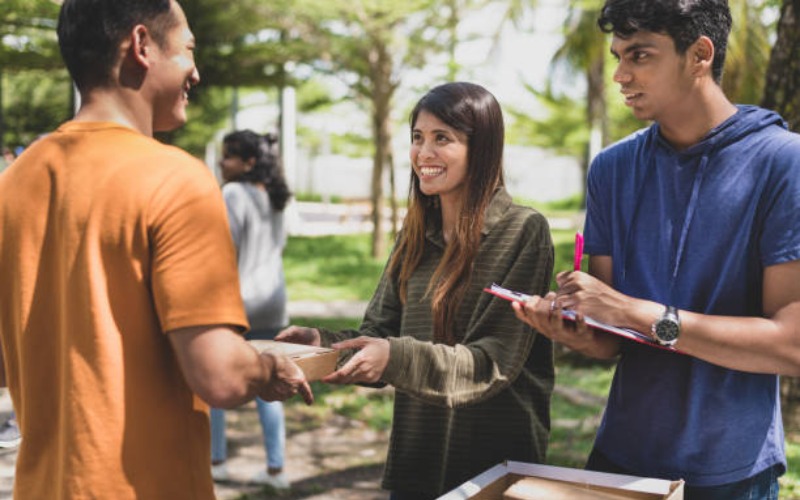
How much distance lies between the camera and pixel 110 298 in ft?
5.65

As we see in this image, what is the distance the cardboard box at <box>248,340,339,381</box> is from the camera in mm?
2021

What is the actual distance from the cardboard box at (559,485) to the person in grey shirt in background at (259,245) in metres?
3.42

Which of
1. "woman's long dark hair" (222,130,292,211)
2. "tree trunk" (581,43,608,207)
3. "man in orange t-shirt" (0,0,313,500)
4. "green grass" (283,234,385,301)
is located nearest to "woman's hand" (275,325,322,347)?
"man in orange t-shirt" (0,0,313,500)

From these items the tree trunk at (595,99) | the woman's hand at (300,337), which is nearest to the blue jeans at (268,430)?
the woman's hand at (300,337)

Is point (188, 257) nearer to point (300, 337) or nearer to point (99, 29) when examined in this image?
point (99, 29)

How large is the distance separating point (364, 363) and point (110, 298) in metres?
0.67

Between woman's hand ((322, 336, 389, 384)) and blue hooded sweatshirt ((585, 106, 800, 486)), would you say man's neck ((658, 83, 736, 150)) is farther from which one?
woman's hand ((322, 336, 389, 384))

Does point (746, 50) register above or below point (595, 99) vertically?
below

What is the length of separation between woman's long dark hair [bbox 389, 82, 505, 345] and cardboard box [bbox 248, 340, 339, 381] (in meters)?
0.46

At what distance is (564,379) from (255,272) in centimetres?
386

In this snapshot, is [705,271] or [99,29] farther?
[705,271]

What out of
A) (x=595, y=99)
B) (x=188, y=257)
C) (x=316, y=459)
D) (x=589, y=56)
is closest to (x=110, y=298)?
(x=188, y=257)

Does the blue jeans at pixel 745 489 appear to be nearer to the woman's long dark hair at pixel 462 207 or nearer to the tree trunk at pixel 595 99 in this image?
the woman's long dark hair at pixel 462 207

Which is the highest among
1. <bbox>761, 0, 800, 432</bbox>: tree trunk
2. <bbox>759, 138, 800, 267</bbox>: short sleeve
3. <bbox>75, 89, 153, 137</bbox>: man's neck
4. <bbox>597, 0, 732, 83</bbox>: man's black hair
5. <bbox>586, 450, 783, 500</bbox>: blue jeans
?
<bbox>761, 0, 800, 432</bbox>: tree trunk
